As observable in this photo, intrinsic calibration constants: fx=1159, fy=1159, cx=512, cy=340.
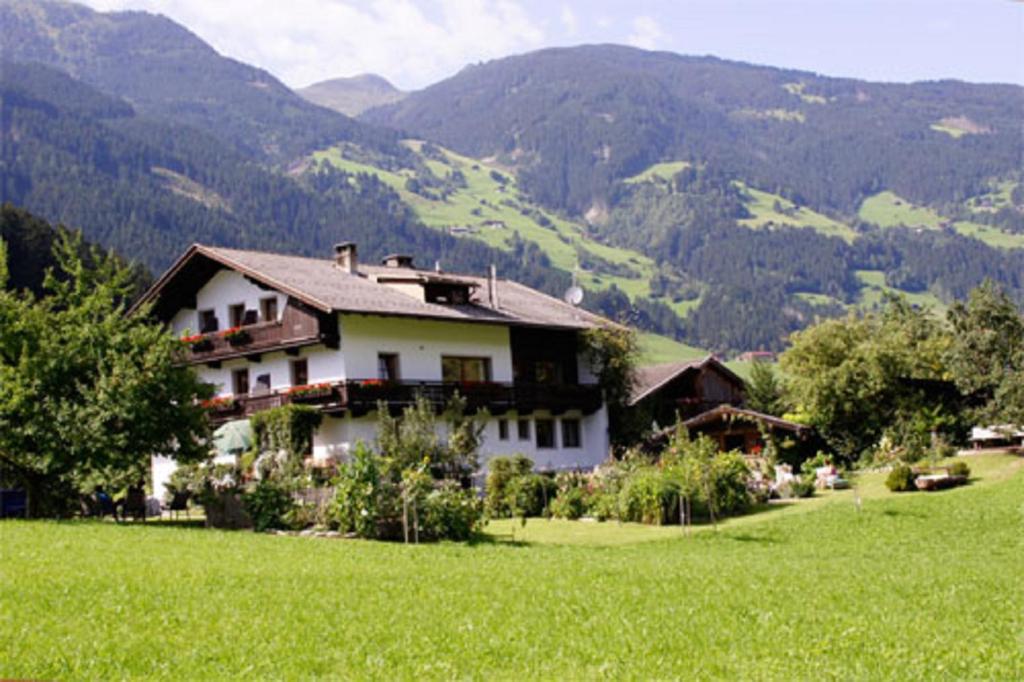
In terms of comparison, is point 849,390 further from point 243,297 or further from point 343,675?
point 343,675

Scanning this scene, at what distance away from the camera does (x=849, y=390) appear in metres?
44.4

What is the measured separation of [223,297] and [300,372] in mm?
5004

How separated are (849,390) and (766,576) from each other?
28.4m

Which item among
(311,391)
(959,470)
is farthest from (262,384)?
(959,470)

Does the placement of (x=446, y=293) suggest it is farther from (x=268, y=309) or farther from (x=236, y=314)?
(x=236, y=314)

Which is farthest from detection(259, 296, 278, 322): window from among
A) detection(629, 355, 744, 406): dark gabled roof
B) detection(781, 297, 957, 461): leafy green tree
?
detection(781, 297, 957, 461): leafy green tree

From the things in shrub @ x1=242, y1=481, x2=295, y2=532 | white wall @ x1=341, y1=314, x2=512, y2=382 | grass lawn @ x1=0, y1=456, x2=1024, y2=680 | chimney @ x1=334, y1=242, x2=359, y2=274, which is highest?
chimney @ x1=334, y1=242, x2=359, y2=274

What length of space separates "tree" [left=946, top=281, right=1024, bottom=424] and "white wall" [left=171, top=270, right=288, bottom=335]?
24.4 metres

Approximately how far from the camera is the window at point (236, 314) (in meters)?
41.4

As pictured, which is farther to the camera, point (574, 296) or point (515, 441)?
point (574, 296)

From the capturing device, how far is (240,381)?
41.5m

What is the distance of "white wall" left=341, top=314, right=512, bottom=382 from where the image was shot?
125ft

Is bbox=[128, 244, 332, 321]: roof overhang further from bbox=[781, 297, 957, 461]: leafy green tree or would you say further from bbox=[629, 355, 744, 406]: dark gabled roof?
bbox=[781, 297, 957, 461]: leafy green tree

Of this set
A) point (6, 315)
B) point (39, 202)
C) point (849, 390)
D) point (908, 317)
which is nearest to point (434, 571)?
point (6, 315)
